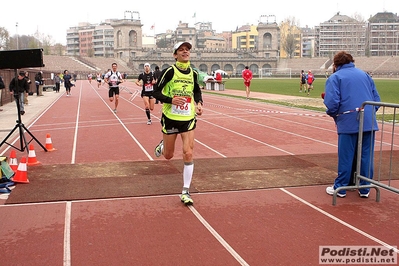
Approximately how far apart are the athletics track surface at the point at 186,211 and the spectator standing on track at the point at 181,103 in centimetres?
68

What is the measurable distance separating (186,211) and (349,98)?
280 cm

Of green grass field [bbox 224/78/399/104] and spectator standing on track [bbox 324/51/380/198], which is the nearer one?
spectator standing on track [bbox 324/51/380/198]

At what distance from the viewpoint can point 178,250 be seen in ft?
15.6

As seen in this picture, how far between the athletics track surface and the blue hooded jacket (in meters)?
1.07

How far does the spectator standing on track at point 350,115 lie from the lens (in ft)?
21.6

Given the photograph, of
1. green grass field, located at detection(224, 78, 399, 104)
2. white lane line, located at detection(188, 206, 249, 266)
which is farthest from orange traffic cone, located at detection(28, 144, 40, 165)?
green grass field, located at detection(224, 78, 399, 104)

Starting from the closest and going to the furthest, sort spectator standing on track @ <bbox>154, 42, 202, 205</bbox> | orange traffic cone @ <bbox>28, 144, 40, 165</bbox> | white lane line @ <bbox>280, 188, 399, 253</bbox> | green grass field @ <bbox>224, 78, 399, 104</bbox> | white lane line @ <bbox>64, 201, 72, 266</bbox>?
1. white lane line @ <bbox>64, 201, 72, 266</bbox>
2. white lane line @ <bbox>280, 188, 399, 253</bbox>
3. spectator standing on track @ <bbox>154, 42, 202, 205</bbox>
4. orange traffic cone @ <bbox>28, 144, 40, 165</bbox>
5. green grass field @ <bbox>224, 78, 399, 104</bbox>

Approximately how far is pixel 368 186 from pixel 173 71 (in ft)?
10.5

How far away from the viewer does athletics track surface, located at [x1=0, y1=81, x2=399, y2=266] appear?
15.6ft

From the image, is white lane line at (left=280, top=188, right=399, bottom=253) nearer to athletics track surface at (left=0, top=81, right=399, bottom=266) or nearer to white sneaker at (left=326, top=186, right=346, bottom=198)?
athletics track surface at (left=0, top=81, right=399, bottom=266)

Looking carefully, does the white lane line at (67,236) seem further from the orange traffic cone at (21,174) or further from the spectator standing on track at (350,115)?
the spectator standing on track at (350,115)

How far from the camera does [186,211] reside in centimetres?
607

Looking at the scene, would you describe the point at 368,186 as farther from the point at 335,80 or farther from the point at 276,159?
the point at 276,159

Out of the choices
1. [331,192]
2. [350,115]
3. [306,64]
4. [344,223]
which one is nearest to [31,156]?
[331,192]
